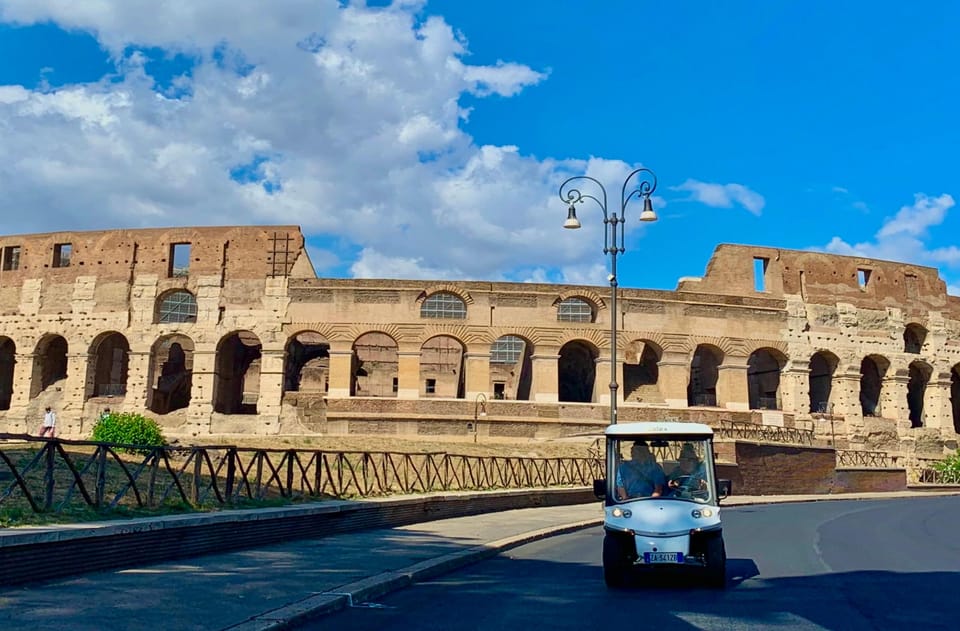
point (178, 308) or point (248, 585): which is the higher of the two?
point (178, 308)

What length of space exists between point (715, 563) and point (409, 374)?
2631 centimetres

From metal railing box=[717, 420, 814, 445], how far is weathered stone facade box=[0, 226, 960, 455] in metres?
0.69

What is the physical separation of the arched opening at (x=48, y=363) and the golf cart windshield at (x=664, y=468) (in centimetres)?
3354

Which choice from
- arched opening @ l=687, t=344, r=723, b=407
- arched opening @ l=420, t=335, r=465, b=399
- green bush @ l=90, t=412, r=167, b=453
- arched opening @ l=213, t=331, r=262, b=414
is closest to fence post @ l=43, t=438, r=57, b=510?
green bush @ l=90, t=412, r=167, b=453

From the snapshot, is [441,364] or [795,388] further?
[441,364]

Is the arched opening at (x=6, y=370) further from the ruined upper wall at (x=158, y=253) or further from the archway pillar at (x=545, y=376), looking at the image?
the archway pillar at (x=545, y=376)

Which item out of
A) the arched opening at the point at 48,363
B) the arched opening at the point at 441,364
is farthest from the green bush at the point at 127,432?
the arched opening at the point at 441,364

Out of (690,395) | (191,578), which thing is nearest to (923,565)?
(191,578)

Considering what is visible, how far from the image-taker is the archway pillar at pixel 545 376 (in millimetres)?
34781

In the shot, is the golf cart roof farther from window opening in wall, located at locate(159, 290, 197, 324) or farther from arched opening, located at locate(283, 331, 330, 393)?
window opening in wall, located at locate(159, 290, 197, 324)

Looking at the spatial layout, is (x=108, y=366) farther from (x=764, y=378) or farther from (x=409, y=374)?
(x=764, y=378)

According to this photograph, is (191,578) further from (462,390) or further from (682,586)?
(462,390)

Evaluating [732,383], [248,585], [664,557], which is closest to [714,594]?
[664,557]

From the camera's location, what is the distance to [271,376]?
35000 millimetres
